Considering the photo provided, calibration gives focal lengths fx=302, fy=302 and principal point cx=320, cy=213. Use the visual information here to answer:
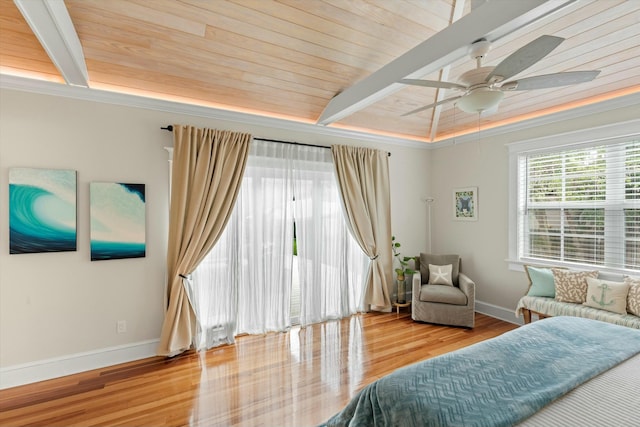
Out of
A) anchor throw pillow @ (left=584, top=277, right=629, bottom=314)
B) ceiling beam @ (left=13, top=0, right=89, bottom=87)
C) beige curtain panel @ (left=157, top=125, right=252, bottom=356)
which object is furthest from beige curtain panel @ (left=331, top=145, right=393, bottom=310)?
ceiling beam @ (left=13, top=0, right=89, bottom=87)

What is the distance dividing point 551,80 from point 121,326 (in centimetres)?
405

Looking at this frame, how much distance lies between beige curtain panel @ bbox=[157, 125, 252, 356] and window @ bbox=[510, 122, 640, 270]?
12.0ft

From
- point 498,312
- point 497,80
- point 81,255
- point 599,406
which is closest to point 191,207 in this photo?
point 81,255

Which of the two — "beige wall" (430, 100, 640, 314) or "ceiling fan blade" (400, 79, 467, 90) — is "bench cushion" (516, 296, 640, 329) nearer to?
"beige wall" (430, 100, 640, 314)

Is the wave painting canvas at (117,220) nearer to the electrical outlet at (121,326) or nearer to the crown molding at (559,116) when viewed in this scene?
the electrical outlet at (121,326)

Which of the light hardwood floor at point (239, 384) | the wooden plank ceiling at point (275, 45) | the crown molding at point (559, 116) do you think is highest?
the wooden plank ceiling at point (275, 45)

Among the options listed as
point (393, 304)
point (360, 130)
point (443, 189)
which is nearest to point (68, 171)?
point (360, 130)

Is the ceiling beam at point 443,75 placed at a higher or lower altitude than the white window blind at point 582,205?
higher

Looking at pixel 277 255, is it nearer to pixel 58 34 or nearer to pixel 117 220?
pixel 117 220

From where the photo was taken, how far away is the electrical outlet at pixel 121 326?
9.66ft

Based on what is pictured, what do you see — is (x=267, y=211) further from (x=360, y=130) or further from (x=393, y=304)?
(x=393, y=304)

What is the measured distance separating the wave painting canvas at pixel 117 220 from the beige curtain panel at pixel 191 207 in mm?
285

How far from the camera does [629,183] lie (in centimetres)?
308

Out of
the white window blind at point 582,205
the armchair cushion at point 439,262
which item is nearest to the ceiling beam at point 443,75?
the white window blind at point 582,205
